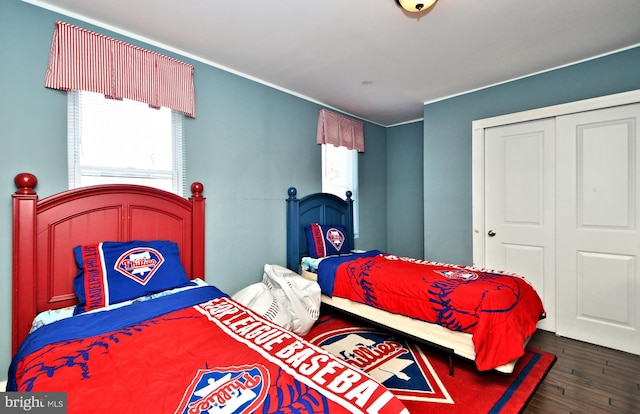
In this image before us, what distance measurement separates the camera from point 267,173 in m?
3.19

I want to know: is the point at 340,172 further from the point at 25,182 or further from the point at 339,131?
the point at 25,182

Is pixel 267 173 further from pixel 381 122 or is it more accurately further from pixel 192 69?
pixel 381 122

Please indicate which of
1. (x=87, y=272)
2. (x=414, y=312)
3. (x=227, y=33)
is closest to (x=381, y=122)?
(x=227, y=33)

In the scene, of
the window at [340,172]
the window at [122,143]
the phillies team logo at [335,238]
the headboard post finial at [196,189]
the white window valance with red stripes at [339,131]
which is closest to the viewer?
the window at [122,143]

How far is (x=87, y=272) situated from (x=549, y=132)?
4106 millimetres

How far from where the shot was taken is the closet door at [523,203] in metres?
2.93

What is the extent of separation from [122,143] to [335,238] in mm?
2322

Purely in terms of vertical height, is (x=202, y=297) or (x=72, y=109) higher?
(x=72, y=109)

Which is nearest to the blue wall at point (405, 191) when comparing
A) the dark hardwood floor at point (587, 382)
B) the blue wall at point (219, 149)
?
the blue wall at point (219, 149)

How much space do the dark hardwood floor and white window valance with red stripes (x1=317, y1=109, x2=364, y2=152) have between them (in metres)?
3.05

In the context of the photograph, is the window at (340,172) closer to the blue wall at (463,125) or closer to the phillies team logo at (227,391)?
the blue wall at (463,125)

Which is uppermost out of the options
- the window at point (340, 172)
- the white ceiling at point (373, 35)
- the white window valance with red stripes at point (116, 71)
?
the white ceiling at point (373, 35)

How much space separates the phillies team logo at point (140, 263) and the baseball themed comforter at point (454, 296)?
1.56 metres

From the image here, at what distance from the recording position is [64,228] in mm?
1917
